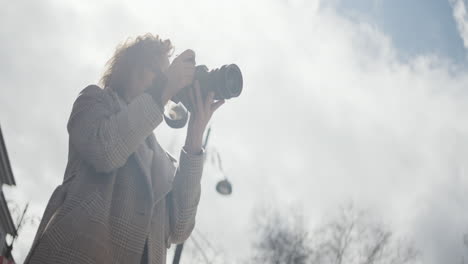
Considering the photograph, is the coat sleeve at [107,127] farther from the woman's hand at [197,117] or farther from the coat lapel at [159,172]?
the woman's hand at [197,117]

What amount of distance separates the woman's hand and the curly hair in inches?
8.1

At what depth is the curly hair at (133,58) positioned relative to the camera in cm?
201

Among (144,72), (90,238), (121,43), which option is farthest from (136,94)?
(90,238)

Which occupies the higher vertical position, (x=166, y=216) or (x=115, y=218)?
(x=166, y=216)

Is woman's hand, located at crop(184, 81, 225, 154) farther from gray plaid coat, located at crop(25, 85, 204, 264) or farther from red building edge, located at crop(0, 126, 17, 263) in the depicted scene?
red building edge, located at crop(0, 126, 17, 263)

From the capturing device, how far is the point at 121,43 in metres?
2.15

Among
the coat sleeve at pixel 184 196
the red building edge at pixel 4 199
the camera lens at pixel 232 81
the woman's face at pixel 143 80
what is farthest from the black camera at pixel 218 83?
the red building edge at pixel 4 199

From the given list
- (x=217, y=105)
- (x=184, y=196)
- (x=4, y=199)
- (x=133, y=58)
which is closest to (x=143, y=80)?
(x=133, y=58)

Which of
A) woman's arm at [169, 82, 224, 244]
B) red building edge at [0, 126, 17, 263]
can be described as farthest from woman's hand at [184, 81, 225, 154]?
red building edge at [0, 126, 17, 263]

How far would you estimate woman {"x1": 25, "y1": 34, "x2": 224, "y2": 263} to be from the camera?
4.97 ft

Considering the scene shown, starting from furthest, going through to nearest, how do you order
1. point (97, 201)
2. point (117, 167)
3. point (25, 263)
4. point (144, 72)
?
1. point (144, 72)
2. point (117, 167)
3. point (97, 201)
4. point (25, 263)

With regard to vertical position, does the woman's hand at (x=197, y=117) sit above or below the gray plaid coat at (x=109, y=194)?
above

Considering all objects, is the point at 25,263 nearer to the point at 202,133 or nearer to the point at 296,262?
the point at 202,133

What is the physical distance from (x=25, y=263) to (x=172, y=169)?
0.74 meters
